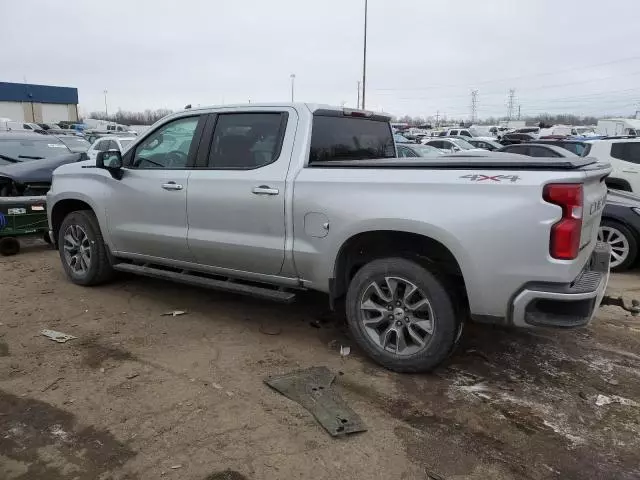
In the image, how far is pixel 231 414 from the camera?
11.2ft

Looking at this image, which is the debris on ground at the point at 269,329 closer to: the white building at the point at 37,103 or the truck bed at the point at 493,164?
the truck bed at the point at 493,164

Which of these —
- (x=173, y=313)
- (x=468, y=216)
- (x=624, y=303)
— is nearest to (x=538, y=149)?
(x=624, y=303)

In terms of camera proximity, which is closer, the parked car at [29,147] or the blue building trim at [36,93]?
the parked car at [29,147]

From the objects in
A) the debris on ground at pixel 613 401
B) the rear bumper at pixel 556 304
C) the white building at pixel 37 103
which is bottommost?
the debris on ground at pixel 613 401

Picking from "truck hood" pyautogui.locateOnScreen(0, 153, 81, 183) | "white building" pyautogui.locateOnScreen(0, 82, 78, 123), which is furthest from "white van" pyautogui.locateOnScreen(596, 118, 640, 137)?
"white building" pyautogui.locateOnScreen(0, 82, 78, 123)

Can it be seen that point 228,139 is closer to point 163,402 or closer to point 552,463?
point 163,402

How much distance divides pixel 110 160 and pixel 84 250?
1.22m

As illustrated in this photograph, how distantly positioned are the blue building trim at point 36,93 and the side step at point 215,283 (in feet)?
223

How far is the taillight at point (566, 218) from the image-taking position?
3.26 m

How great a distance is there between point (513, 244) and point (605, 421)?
1228 mm

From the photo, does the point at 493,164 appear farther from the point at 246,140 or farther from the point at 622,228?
the point at 622,228

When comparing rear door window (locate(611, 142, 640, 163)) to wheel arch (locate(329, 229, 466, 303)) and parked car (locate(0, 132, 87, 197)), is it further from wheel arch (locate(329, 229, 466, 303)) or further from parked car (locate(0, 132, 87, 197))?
parked car (locate(0, 132, 87, 197))

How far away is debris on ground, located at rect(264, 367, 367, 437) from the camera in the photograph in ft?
10.8

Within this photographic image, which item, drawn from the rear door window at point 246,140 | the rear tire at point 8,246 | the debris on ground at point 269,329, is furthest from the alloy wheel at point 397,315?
the rear tire at point 8,246
